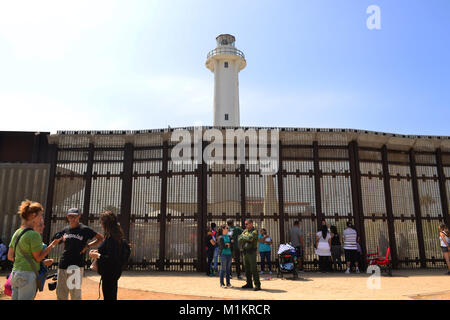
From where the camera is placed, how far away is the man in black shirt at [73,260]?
15.3 ft

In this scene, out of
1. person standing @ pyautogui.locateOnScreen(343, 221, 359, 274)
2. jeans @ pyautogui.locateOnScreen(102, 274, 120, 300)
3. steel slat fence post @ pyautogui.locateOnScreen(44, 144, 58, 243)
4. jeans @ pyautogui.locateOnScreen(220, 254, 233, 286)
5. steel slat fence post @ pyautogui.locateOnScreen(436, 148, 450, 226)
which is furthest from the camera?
steel slat fence post @ pyautogui.locateOnScreen(436, 148, 450, 226)

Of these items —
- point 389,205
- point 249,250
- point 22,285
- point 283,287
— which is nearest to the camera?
point 22,285

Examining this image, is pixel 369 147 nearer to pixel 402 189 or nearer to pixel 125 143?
pixel 402 189

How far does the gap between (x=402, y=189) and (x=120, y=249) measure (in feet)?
37.8

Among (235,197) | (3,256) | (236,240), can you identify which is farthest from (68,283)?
(3,256)

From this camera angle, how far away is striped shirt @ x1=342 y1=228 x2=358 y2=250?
11.0 meters

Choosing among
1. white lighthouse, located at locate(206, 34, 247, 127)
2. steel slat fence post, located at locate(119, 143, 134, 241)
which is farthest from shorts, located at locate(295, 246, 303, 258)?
white lighthouse, located at locate(206, 34, 247, 127)

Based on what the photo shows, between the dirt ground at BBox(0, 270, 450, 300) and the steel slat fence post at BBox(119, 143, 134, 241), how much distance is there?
1694mm

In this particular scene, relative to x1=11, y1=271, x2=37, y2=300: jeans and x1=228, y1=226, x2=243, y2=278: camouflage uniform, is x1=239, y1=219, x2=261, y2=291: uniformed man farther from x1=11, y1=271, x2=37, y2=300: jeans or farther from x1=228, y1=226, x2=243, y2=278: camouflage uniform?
x1=11, y1=271, x2=37, y2=300: jeans

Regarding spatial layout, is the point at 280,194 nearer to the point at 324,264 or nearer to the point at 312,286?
the point at 324,264

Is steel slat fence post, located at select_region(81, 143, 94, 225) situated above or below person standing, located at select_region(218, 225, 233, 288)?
above

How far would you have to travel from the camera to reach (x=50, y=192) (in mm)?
11945

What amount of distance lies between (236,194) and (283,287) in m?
4.27

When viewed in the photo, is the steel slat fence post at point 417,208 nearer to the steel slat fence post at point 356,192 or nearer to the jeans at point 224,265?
the steel slat fence post at point 356,192
